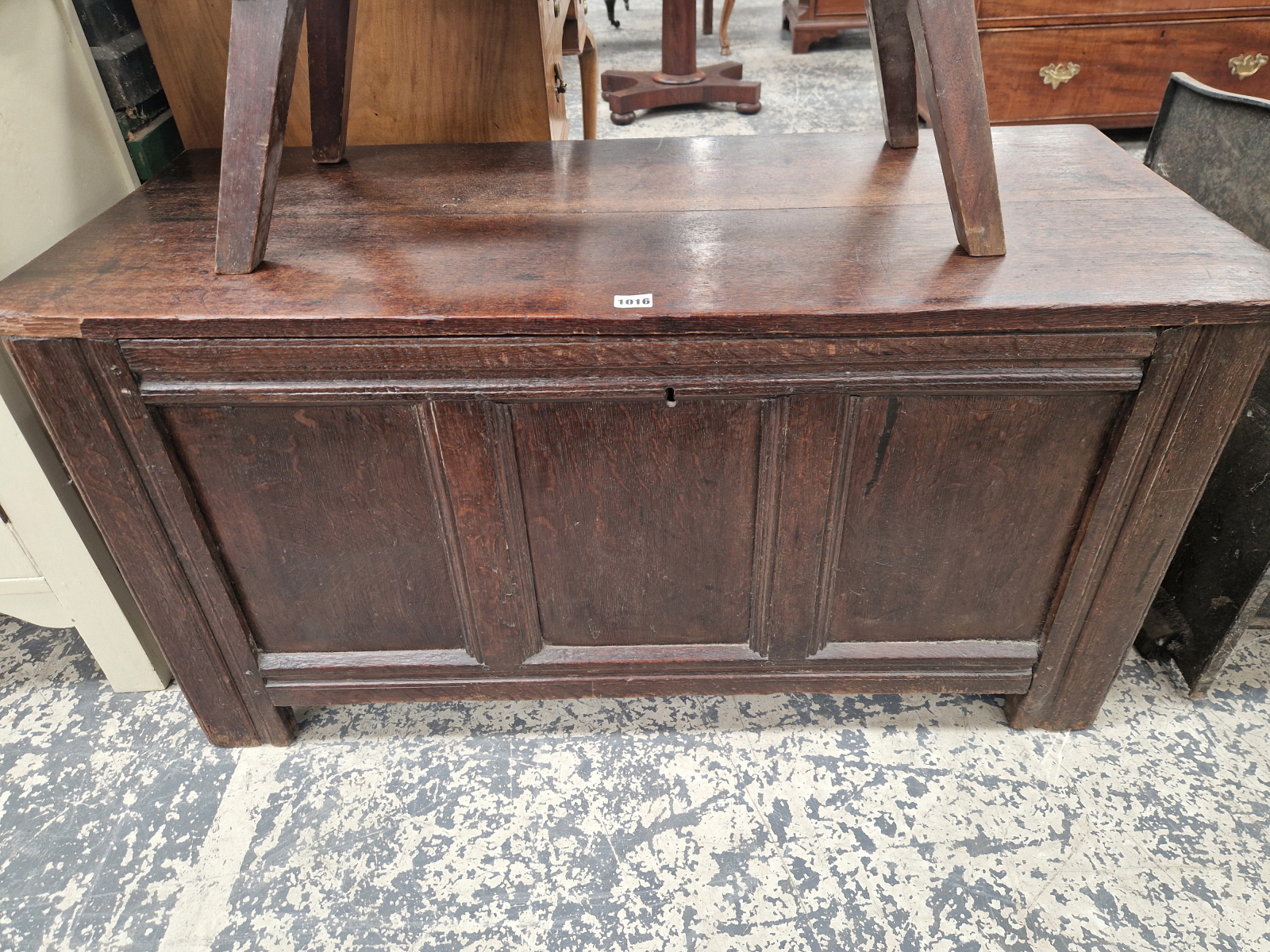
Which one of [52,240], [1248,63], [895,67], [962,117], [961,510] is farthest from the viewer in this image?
[1248,63]

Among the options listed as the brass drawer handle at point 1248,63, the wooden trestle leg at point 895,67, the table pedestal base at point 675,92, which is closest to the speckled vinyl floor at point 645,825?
the wooden trestle leg at point 895,67

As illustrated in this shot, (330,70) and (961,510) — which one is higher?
(330,70)

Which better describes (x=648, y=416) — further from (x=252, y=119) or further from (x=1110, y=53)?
(x=1110, y=53)

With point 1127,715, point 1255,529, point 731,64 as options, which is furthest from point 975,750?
point 731,64

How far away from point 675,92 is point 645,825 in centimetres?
343

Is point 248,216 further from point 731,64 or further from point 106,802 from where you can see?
point 731,64

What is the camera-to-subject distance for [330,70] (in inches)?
50.8

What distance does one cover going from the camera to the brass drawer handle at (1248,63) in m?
3.03

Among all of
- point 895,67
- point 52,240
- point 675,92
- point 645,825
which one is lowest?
point 645,825

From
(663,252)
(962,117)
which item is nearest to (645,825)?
(663,252)

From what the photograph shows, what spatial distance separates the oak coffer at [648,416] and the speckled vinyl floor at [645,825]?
0.12 metres

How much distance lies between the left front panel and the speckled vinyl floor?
0.85ft

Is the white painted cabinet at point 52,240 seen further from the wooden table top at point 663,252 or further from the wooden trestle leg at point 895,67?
the wooden trestle leg at point 895,67

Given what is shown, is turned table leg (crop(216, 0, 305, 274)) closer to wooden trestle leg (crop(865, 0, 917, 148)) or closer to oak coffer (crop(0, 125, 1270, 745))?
oak coffer (crop(0, 125, 1270, 745))
